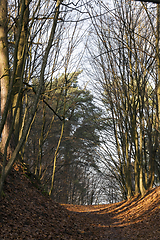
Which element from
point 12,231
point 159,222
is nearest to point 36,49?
point 12,231

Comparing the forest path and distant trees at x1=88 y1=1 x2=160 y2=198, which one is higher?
distant trees at x1=88 y1=1 x2=160 y2=198

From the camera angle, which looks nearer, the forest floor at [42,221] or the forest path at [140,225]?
the forest floor at [42,221]

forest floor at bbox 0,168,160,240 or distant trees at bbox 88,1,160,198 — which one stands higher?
distant trees at bbox 88,1,160,198

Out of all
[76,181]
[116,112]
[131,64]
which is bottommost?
[76,181]

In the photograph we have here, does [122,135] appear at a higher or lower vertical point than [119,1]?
lower

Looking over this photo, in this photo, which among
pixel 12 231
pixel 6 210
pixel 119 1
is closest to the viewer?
pixel 12 231

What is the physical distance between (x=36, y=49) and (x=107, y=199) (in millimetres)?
17609

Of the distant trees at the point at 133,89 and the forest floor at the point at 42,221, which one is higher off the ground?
the distant trees at the point at 133,89

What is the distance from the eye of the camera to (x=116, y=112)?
10.2 m

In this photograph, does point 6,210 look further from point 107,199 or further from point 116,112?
point 107,199

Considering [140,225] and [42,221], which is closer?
[42,221]

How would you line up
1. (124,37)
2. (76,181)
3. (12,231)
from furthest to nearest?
(76,181), (124,37), (12,231)

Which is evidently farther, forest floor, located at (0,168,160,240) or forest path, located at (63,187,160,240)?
forest path, located at (63,187,160,240)

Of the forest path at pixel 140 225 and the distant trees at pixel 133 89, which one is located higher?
the distant trees at pixel 133 89
